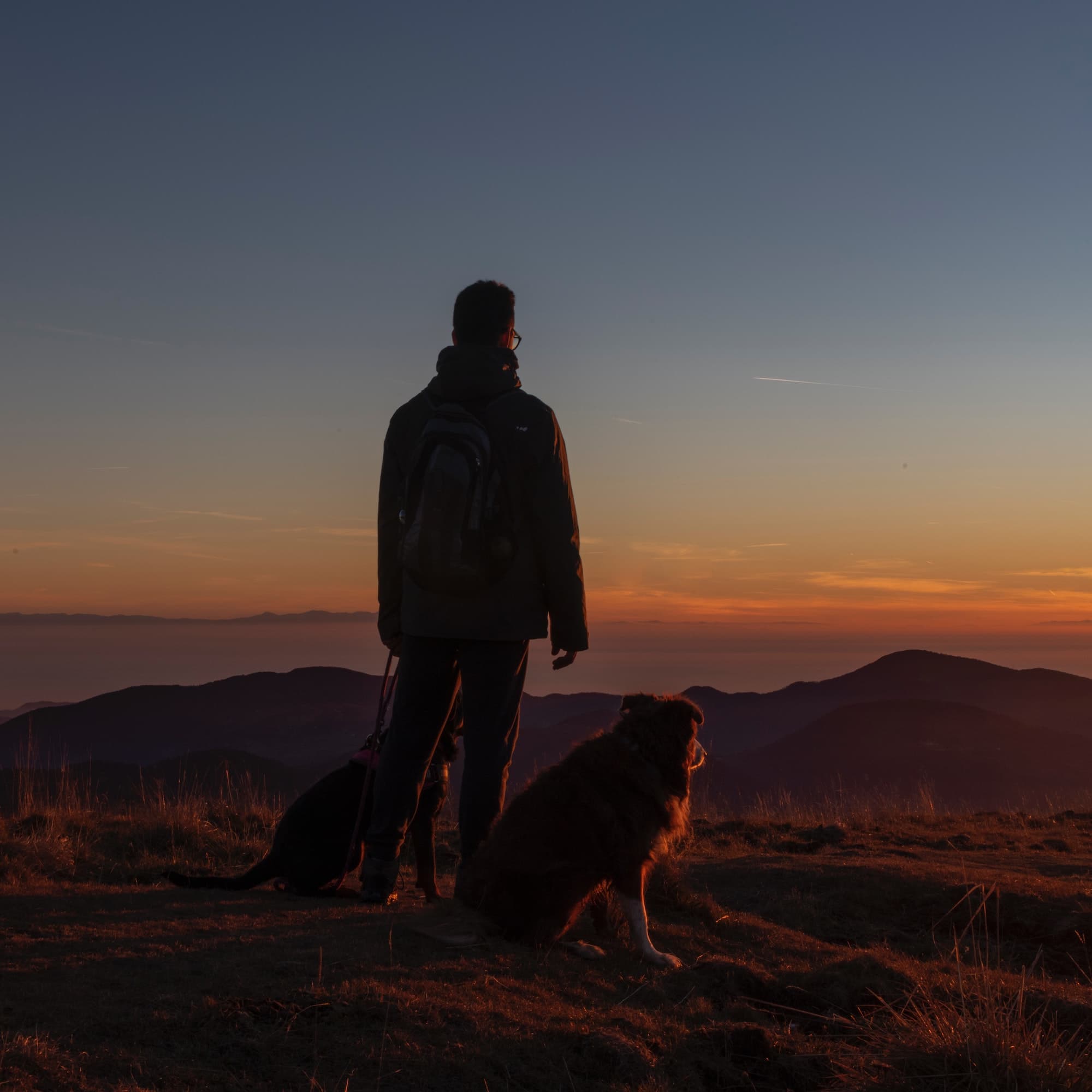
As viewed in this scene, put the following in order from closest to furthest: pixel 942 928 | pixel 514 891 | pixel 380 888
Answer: pixel 514 891
pixel 380 888
pixel 942 928

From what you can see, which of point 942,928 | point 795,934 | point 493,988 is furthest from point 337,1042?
point 942,928

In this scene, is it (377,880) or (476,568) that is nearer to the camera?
(476,568)

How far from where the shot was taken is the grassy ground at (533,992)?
2.90m

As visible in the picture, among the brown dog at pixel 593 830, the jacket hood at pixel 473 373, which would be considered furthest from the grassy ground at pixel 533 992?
the jacket hood at pixel 473 373

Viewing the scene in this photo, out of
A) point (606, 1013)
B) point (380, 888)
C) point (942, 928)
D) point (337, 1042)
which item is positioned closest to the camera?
point (337, 1042)

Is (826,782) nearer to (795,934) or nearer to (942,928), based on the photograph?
(942,928)


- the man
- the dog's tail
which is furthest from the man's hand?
the dog's tail

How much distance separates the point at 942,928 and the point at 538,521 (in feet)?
12.1

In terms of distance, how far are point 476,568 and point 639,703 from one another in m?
0.98

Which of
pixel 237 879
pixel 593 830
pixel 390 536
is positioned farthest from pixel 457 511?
pixel 237 879

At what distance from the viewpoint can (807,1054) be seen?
328cm

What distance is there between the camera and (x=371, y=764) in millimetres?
5535

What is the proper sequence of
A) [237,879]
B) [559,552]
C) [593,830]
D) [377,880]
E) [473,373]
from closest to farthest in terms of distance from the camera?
[593,830]
[559,552]
[473,373]
[377,880]
[237,879]

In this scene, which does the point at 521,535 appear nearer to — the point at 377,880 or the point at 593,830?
the point at 593,830
